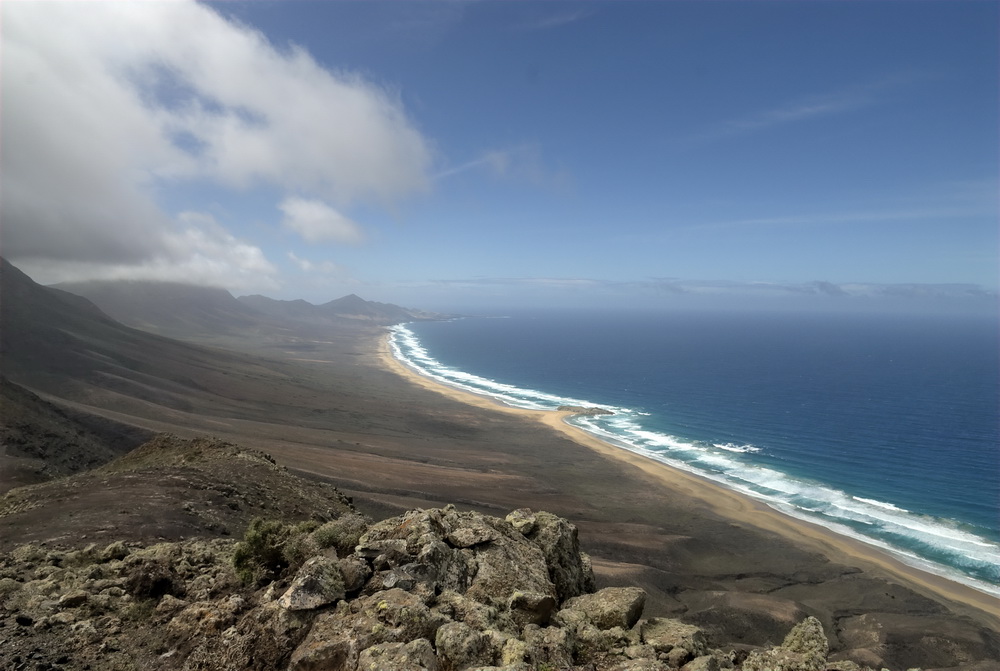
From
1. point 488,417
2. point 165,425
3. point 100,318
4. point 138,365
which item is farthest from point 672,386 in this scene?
point 100,318

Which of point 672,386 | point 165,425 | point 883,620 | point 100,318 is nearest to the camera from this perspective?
point 883,620

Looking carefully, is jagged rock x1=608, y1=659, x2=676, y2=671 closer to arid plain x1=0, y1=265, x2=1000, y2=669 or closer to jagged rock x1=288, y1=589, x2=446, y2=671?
jagged rock x1=288, y1=589, x2=446, y2=671

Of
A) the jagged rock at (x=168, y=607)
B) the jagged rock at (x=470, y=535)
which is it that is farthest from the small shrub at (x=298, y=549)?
the jagged rock at (x=470, y=535)

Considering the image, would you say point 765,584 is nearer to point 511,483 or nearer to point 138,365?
point 511,483

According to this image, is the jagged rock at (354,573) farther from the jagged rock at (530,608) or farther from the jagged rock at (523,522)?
the jagged rock at (523,522)

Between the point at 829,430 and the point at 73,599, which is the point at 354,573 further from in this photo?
the point at 829,430

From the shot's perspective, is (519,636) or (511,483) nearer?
(519,636)
